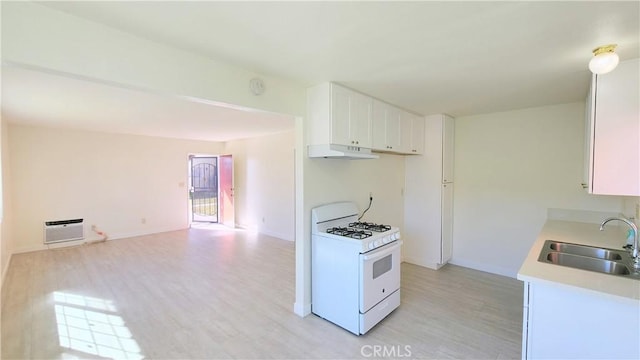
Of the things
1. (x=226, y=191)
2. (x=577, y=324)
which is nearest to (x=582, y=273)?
(x=577, y=324)

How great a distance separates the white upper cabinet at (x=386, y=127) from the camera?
326cm

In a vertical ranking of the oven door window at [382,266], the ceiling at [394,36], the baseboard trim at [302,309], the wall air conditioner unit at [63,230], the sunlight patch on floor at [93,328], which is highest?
the ceiling at [394,36]

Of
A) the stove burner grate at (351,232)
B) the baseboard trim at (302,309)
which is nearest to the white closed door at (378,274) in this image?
the stove burner grate at (351,232)

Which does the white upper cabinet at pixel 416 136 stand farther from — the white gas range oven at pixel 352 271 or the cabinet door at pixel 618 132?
the cabinet door at pixel 618 132

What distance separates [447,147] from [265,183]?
4005 mm

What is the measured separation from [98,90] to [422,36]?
3.10 meters

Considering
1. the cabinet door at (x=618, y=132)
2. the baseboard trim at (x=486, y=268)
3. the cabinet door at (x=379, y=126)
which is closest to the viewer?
the cabinet door at (x=618, y=132)

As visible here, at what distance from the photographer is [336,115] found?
2721 mm

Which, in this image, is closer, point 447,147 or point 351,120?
point 351,120

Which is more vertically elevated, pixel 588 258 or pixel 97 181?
pixel 97 181

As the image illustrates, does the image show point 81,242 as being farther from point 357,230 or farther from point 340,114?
point 340,114

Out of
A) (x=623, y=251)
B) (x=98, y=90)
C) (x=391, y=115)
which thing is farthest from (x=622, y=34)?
(x=98, y=90)

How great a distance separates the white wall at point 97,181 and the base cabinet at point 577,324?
708cm

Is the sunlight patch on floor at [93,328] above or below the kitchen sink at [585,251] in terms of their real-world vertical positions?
below
